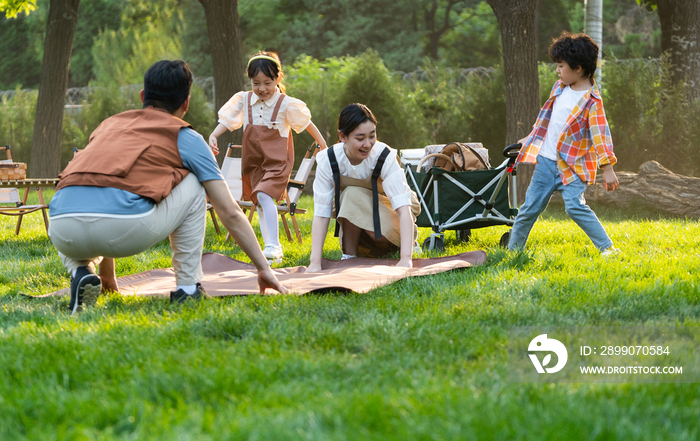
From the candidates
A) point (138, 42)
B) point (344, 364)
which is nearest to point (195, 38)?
point (138, 42)

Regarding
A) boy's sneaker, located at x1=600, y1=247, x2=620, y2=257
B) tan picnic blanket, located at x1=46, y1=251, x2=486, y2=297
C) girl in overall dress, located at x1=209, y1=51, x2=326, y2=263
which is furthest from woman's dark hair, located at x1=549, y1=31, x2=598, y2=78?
girl in overall dress, located at x1=209, y1=51, x2=326, y2=263

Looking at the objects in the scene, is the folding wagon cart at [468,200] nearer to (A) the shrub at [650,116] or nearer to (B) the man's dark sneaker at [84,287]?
(B) the man's dark sneaker at [84,287]

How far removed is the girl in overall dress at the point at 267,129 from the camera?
5246 mm

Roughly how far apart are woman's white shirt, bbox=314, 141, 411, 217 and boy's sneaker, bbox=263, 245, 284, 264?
31.5 inches

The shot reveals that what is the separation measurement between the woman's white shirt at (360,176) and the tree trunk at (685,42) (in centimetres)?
812

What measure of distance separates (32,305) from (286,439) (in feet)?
8.04

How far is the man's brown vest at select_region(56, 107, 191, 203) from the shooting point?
303 cm

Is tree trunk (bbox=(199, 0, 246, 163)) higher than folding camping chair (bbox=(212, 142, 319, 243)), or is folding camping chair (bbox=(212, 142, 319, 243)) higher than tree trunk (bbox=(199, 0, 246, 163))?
tree trunk (bbox=(199, 0, 246, 163))

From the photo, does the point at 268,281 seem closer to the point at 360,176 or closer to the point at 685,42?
the point at 360,176

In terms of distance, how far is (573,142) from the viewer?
15.3ft

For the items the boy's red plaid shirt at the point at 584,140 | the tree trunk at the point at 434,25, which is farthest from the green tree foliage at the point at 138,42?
the boy's red plaid shirt at the point at 584,140

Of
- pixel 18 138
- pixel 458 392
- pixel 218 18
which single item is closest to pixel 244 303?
pixel 458 392

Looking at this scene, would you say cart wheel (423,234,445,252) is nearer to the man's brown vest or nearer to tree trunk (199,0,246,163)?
the man's brown vest

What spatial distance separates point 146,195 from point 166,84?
0.63 metres
